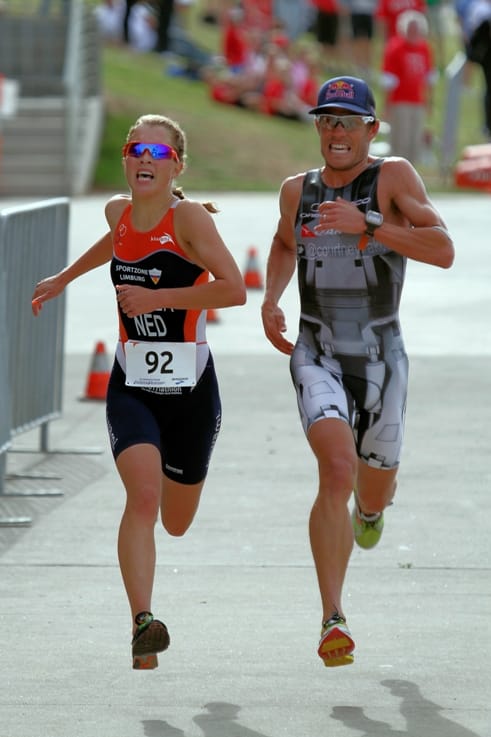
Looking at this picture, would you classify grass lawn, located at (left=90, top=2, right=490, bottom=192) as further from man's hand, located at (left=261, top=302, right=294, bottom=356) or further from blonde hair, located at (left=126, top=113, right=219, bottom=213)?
blonde hair, located at (left=126, top=113, right=219, bottom=213)

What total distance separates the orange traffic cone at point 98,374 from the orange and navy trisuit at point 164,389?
17.0ft

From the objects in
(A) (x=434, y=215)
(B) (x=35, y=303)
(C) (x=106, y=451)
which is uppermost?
(A) (x=434, y=215)

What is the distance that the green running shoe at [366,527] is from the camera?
7246 mm

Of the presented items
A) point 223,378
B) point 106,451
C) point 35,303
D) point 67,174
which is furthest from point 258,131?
point 35,303

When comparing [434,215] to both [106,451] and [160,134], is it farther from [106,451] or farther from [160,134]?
[106,451]

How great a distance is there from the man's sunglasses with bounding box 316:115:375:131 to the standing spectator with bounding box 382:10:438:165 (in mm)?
18784

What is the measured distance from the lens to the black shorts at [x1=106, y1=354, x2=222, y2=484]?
624 centimetres

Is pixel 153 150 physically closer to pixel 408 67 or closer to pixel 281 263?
pixel 281 263

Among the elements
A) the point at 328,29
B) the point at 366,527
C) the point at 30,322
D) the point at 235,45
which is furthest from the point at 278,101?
the point at 366,527

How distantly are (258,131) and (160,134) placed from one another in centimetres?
2310

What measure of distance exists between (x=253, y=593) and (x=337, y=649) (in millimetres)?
1424

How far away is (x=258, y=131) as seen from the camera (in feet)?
95.6

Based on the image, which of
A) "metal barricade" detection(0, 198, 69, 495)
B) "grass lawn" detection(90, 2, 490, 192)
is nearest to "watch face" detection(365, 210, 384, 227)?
"metal barricade" detection(0, 198, 69, 495)

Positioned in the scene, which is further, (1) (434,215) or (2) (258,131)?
(2) (258,131)
